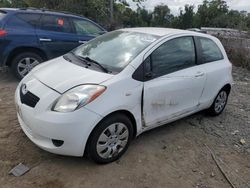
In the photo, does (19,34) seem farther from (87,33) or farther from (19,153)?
(19,153)

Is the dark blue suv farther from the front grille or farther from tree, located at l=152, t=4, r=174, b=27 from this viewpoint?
tree, located at l=152, t=4, r=174, b=27

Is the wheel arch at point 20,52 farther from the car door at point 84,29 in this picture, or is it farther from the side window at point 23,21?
the car door at point 84,29

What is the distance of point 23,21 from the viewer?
6.36 metres

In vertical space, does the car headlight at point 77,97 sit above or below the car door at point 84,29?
below

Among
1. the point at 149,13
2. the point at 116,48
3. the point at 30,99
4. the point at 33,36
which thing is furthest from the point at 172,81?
the point at 149,13

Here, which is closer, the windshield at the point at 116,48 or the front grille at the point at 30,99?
the front grille at the point at 30,99

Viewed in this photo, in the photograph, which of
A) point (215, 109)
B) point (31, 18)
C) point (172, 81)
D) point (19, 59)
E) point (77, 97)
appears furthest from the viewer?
point (31, 18)

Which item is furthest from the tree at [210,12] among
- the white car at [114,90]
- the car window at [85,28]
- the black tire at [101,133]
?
the black tire at [101,133]

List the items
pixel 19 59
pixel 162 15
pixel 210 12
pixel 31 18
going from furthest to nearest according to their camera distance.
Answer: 1. pixel 162 15
2. pixel 210 12
3. pixel 31 18
4. pixel 19 59

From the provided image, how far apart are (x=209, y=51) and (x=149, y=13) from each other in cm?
3485

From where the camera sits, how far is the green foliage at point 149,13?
13.6m

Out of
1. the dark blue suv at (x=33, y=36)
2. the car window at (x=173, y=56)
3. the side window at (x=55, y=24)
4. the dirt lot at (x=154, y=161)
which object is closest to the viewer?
the dirt lot at (x=154, y=161)

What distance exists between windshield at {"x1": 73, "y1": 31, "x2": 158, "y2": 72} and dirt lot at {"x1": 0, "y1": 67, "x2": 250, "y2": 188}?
3.90 feet

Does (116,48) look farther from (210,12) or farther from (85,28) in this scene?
(210,12)
